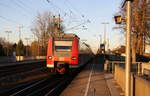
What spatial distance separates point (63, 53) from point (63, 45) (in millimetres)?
635

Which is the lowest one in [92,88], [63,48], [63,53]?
[92,88]

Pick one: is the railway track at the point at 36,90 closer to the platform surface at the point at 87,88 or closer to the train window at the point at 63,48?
the platform surface at the point at 87,88

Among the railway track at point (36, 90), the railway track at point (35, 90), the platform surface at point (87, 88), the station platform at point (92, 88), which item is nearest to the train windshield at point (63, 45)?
the platform surface at point (87, 88)

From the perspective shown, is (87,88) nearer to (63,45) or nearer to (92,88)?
(92,88)

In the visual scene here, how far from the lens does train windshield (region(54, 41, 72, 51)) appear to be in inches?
933

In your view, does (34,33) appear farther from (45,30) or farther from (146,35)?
(146,35)

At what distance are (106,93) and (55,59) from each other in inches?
370

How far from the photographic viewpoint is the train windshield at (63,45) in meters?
23.7

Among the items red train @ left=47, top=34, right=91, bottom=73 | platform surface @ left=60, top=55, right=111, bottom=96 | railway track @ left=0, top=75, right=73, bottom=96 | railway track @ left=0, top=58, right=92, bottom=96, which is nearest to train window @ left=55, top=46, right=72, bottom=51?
red train @ left=47, top=34, right=91, bottom=73

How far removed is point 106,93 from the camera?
14.8 m

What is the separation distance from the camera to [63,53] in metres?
23.7

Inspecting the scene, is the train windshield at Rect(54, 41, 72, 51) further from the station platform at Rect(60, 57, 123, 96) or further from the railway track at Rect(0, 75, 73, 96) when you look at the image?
the railway track at Rect(0, 75, 73, 96)

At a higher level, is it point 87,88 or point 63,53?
point 63,53

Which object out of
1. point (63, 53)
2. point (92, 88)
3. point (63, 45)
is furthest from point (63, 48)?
point (92, 88)
